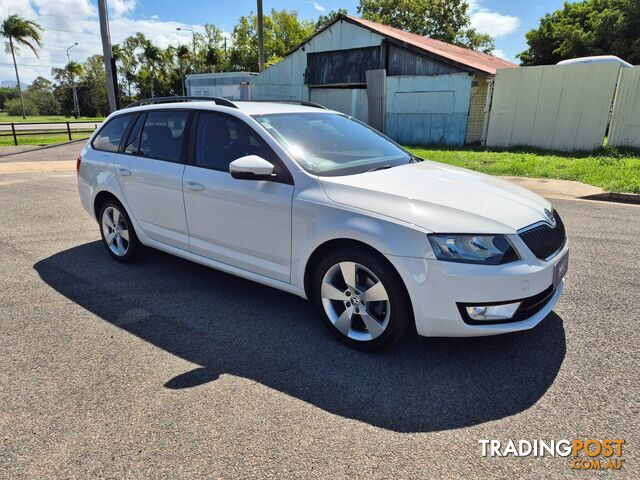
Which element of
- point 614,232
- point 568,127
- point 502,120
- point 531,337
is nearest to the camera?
point 531,337

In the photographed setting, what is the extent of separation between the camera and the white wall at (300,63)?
Result: 67.6 feet

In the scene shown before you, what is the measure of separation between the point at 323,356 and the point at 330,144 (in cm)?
175

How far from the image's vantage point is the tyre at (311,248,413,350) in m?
2.85

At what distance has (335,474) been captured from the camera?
2.10 metres

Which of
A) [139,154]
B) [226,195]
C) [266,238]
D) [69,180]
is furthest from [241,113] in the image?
[69,180]

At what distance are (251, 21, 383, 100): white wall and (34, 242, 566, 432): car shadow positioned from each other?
1844 cm

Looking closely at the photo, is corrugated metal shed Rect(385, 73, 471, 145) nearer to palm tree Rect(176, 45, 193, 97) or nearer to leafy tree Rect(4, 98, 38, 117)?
palm tree Rect(176, 45, 193, 97)

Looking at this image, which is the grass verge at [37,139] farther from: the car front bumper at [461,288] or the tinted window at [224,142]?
the car front bumper at [461,288]

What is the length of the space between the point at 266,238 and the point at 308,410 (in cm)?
136

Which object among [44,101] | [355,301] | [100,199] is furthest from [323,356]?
[44,101]

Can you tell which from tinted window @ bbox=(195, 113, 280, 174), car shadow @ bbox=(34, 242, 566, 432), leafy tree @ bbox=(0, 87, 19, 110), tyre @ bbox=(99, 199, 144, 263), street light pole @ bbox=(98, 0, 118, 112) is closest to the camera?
car shadow @ bbox=(34, 242, 566, 432)

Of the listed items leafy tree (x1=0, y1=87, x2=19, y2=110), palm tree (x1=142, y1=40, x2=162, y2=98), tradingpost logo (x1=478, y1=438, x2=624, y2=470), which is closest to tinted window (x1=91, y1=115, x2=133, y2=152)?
tradingpost logo (x1=478, y1=438, x2=624, y2=470)

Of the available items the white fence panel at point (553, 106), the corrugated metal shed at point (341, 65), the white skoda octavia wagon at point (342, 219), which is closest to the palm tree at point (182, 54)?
the corrugated metal shed at point (341, 65)

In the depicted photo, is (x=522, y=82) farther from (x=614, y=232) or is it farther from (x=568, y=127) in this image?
(x=614, y=232)
